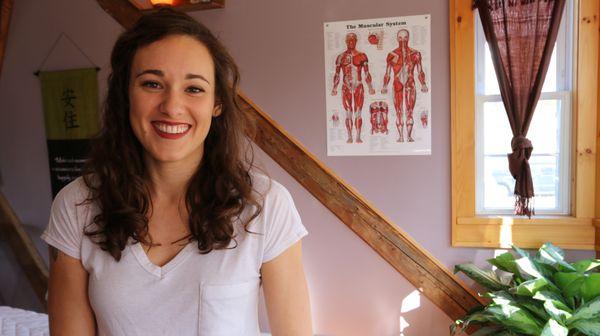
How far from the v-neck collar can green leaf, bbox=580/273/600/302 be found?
190cm

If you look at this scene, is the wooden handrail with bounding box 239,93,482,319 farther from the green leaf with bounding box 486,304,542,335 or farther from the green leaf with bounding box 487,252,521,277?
the green leaf with bounding box 486,304,542,335

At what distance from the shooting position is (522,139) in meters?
2.51

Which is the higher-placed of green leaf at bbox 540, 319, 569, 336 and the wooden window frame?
the wooden window frame

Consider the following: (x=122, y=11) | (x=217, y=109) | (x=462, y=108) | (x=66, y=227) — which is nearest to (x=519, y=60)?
(x=462, y=108)

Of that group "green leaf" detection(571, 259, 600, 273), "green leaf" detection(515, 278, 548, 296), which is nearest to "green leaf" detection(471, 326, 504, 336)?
"green leaf" detection(515, 278, 548, 296)

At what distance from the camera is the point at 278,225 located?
40.7 inches

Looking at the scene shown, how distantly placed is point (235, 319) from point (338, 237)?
1900 mm

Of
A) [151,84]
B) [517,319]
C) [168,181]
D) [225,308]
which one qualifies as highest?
[151,84]

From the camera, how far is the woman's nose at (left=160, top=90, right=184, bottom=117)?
0.97 m

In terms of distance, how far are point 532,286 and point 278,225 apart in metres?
1.63

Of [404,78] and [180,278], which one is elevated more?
[404,78]

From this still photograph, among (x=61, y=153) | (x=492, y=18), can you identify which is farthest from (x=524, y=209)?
(x=61, y=153)

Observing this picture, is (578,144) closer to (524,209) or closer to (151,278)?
(524,209)

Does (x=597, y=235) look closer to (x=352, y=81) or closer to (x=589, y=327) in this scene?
(x=589, y=327)
